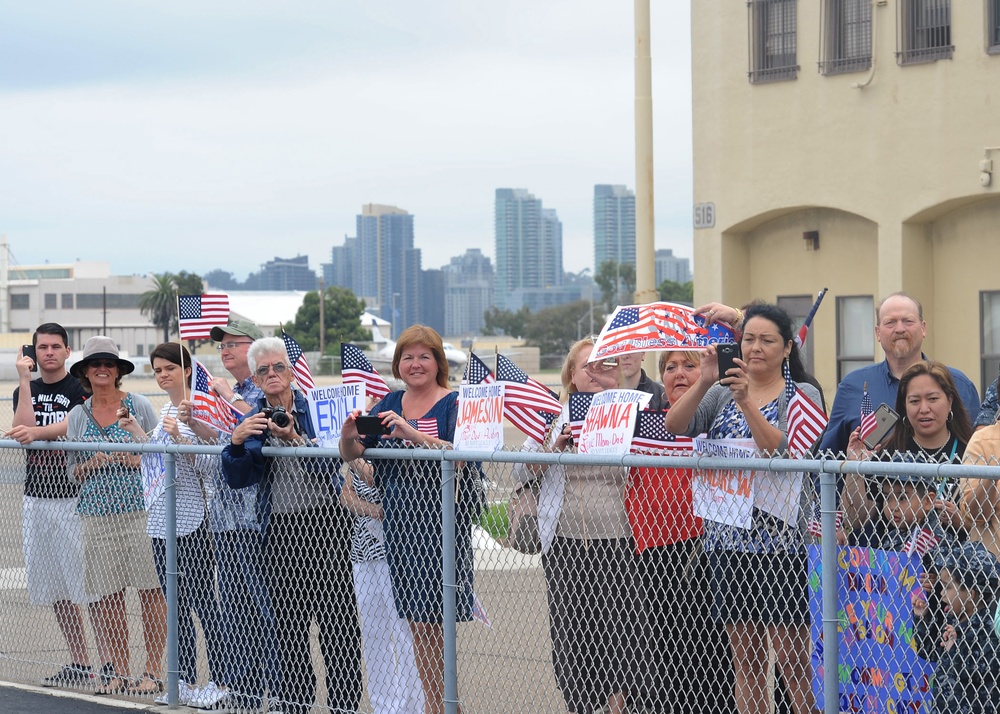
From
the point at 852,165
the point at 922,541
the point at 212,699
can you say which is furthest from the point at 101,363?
the point at 852,165

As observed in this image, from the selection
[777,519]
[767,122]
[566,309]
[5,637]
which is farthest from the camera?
[566,309]

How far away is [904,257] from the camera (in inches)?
621

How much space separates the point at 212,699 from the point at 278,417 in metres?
1.55

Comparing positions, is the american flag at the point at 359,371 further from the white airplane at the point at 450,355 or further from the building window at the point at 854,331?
the white airplane at the point at 450,355

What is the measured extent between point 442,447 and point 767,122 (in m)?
11.9

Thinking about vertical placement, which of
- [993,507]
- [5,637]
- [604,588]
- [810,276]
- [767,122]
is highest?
[767,122]

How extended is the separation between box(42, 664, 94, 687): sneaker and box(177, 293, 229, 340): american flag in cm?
191

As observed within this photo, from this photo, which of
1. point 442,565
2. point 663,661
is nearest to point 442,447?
point 442,565

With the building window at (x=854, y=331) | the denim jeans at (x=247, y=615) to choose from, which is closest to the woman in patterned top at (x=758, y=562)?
the denim jeans at (x=247, y=615)

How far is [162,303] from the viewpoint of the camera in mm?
121750

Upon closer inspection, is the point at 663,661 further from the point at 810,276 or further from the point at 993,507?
the point at 810,276

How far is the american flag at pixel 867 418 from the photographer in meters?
5.13

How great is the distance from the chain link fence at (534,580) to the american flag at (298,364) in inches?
21.3

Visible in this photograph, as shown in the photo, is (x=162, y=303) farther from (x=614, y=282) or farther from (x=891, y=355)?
(x=891, y=355)
